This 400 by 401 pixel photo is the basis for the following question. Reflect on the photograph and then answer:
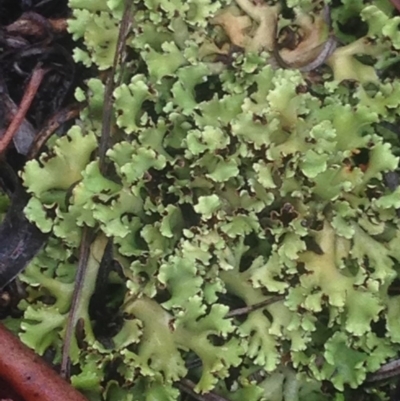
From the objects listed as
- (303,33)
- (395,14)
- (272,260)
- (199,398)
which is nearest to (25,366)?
(199,398)

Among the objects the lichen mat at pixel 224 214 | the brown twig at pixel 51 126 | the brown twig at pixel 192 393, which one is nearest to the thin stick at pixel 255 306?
the lichen mat at pixel 224 214

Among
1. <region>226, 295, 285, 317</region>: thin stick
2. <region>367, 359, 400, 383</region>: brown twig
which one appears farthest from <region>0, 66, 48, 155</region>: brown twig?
<region>367, 359, 400, 383</region>: brown twig

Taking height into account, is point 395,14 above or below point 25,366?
above

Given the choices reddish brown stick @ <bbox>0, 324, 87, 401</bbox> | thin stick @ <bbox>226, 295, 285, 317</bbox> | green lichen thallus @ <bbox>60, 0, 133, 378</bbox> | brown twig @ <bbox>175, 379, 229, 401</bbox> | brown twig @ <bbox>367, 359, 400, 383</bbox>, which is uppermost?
green lichen thallus @ <bbox>60, 0, 133, 378</bbox>

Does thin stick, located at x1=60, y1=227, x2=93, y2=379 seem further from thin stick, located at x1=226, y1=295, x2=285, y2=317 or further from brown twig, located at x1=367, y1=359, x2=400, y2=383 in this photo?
brown twig, located at x1=367, y1=359, x2=400, y2=383

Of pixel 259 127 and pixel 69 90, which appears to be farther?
pixel 69 90

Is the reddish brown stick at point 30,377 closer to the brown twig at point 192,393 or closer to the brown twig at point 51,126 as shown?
the brown twig at point 192,393

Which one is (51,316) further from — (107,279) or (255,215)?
(255,215)

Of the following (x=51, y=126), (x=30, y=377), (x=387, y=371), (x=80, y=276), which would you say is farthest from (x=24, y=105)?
(x=387, y=371)

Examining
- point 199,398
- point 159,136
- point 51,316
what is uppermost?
point 159,136
